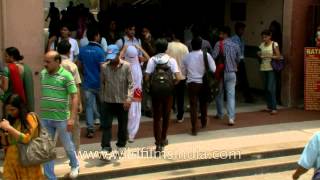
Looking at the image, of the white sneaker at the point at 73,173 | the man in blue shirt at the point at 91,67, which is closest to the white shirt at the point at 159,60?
the man in blue shirt at the point at 91,67

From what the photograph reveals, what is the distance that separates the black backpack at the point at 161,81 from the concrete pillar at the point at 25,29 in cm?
179

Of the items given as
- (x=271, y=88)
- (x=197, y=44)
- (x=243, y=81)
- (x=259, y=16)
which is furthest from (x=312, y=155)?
(x=259, y=16)

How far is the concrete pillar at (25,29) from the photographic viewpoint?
26.7 ft

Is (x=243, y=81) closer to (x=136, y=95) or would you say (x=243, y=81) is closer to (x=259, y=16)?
(x=259, y=16)

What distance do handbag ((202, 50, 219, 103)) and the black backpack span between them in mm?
1361

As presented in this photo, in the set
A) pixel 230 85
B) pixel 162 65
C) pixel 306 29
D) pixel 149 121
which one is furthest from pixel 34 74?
pixel 306 29

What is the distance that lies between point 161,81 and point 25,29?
216 centimetres

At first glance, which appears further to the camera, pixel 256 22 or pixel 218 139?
pixel 256 22

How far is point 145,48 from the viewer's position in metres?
10.5

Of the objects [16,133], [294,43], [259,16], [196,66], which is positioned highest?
[259,16]

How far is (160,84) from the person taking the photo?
7.88 meters

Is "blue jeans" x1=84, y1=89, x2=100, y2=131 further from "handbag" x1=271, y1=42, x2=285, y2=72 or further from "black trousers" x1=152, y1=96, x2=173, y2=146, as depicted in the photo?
"handbag" x1=271, y1=42, x2=285, y2=72

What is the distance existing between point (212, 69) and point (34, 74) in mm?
2827

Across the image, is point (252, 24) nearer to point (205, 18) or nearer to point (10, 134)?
point (205, 18)
